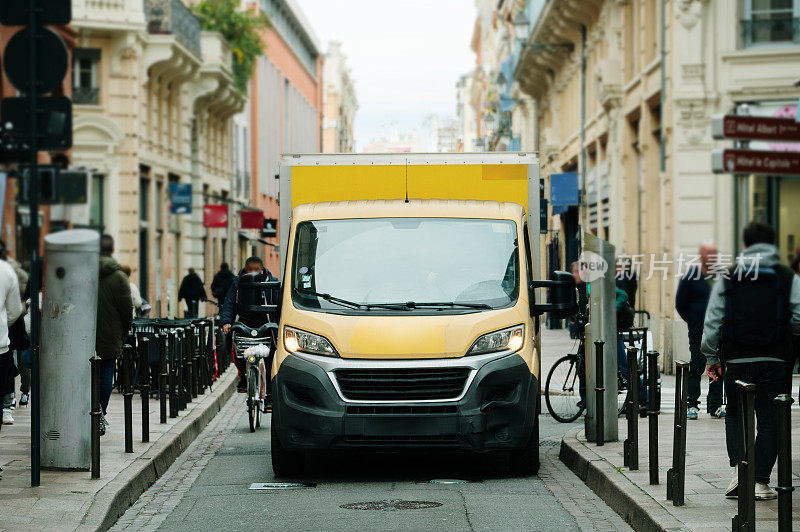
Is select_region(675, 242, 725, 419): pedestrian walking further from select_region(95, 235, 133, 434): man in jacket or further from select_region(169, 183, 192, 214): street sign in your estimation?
select_region(169, 183, 192, 214): street sign

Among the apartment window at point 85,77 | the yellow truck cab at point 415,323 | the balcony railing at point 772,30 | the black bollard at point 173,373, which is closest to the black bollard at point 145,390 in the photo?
the yellow truck cab at point 415,323

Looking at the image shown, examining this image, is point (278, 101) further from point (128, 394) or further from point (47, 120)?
point (47, 120)

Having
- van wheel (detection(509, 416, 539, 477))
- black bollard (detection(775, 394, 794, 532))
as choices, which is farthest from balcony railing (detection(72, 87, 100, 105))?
black bollard (detection(775, 394, 794, 532))

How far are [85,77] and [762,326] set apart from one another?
30.0 metres

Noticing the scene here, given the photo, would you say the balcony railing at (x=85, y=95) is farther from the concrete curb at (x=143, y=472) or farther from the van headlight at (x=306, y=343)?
the van headlight at (x=306, y=343)

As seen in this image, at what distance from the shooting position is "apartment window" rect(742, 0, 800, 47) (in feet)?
72.4

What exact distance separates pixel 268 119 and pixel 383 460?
190 ft

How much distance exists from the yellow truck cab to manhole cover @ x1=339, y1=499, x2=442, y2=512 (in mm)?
813

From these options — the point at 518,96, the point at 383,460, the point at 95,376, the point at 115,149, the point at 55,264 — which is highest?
the point at 518,96

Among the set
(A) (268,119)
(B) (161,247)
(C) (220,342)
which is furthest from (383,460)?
(A) (268,119)

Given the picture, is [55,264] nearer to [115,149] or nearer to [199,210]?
[115,149]

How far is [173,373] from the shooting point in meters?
15.2

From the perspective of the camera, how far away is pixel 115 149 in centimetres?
3641

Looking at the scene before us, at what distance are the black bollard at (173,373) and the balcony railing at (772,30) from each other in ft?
35.0
